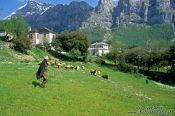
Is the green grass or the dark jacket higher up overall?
the dark jacket

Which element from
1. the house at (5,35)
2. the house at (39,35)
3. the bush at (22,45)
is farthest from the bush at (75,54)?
the house at (39,35)

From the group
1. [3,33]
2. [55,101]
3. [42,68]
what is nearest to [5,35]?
[3,33]

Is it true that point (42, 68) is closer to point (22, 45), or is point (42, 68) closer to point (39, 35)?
point (22, 45)

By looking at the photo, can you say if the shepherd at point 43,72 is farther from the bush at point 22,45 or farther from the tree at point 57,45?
the tree at point 57,45

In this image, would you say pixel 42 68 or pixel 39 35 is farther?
pixel 39 35

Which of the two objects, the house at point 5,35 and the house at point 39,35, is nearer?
the house at point 5,35

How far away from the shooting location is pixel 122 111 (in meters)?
32.8

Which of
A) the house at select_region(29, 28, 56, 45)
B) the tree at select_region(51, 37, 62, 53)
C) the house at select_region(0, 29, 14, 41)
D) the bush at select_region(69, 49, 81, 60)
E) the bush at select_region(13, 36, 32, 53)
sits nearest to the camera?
the bush at select_region(13, 36, 32, 53)

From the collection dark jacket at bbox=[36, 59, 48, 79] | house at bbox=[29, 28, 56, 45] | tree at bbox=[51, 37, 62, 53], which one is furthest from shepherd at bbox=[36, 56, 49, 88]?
house at bbox=[29, 28, 56, 45]

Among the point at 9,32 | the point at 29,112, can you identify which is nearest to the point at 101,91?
the point at 29,112

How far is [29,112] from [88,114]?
14.8 feet

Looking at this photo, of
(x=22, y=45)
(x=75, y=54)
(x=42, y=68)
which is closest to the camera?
(x=42, y=68)

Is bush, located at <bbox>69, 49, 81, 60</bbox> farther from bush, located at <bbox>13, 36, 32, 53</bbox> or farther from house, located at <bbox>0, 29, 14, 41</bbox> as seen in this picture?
house, located at <bbox>0, 29, 14, 41</bbox>

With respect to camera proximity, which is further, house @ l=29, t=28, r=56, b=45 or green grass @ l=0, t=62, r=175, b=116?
house @ l=29, t=28, r=56, b=45
